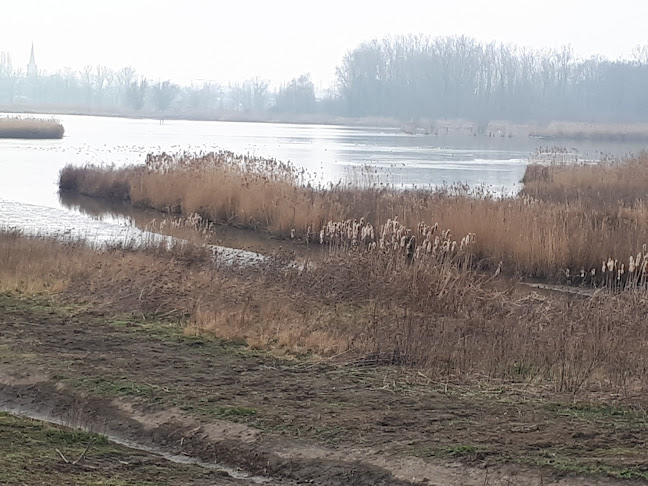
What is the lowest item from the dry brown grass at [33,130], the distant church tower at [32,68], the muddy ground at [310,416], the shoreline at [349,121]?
the muddy ground at [310,416]

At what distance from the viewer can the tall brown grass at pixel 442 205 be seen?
14258 millimetres

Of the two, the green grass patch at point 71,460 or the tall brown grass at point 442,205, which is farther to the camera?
the tall brown grass at point 442,205

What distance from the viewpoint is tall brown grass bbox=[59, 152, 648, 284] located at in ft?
46.8

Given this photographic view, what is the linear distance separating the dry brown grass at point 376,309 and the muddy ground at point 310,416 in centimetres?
46

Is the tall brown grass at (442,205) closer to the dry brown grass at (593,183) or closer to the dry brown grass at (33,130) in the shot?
the dry brown grass at (593,183)

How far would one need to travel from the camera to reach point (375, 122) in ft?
352

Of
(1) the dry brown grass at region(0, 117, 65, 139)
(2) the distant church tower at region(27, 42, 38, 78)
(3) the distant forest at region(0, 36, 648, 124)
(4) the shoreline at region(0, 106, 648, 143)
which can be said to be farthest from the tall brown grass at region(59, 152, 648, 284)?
(2) the distant church tower at region(27, 42, 38, 78)

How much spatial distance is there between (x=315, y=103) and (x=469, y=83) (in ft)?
71.5

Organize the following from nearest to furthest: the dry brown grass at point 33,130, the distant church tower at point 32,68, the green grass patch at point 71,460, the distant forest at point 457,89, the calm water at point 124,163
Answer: the green grass patch at point 71,460 → the calm water at point 124,163 → the dry brown grass at point 33,130 → the distant forest at point 457,89 → the distant church tower at point 32,68

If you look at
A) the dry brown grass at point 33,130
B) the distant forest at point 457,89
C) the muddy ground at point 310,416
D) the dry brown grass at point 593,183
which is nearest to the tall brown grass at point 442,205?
the dry brown grass at point 593,183

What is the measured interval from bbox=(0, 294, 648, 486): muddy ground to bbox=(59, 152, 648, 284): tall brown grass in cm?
611

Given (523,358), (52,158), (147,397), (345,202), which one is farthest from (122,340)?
(52,158)

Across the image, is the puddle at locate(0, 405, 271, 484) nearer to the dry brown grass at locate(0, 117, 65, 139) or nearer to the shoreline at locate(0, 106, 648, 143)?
the dry brown grass at locate(0, 117, 65, 139)

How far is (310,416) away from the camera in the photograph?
233 inches
